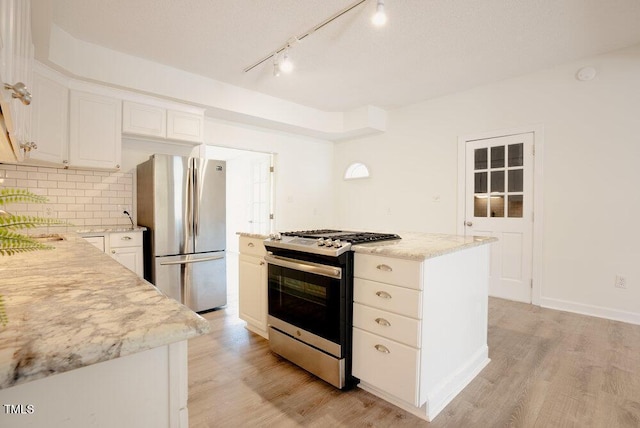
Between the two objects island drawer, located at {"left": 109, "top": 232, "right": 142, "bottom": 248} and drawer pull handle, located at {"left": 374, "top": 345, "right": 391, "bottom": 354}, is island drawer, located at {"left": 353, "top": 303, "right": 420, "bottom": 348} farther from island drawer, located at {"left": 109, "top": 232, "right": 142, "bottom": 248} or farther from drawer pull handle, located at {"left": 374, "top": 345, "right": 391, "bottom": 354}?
island drawer, located at {"left": 109, "top": 232, "right": 142, "bottom": 248}

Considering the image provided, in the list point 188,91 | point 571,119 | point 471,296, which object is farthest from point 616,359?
point 188,91

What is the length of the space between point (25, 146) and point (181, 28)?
Answer: 1.87m

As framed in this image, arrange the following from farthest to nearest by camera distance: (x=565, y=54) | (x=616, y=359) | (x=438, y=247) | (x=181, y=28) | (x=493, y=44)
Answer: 1. (x=565, y=54)
2. (x=493, y=44)
3. (x=181, y=28)
4. (x=616, y=359)
5. (x=438, y=247)

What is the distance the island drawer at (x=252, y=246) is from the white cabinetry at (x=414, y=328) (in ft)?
3.31

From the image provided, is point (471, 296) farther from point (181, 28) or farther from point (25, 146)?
point (181, 28)

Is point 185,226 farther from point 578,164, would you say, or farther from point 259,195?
point 578,164

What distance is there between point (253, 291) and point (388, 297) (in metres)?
1.41

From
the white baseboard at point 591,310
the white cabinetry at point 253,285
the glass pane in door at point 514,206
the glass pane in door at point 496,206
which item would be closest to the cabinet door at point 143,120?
the white cabinetry at point 253,285

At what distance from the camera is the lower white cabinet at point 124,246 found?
293 centimetres

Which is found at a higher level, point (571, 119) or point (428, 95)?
point (428, 95)

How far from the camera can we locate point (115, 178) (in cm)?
348

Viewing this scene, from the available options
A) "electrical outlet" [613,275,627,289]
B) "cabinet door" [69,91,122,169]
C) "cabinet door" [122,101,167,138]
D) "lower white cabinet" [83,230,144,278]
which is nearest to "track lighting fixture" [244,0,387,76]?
"cabinet door" [122,101,167,138]

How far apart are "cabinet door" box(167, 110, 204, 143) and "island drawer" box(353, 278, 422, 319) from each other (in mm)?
2825

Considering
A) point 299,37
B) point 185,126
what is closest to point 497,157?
point 299,37
